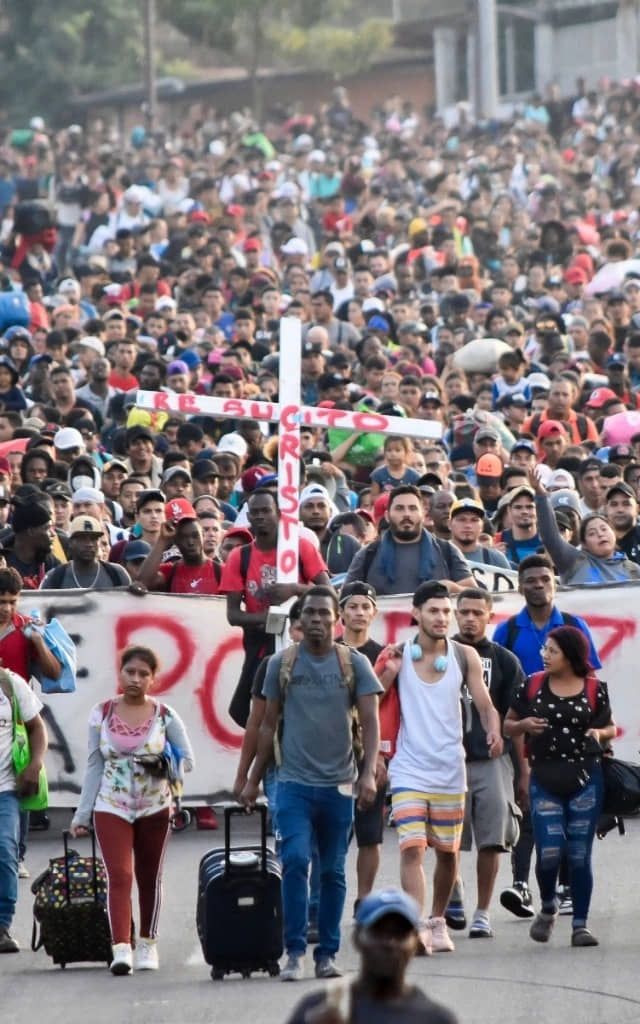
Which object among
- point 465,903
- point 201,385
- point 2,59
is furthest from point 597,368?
point 2,59

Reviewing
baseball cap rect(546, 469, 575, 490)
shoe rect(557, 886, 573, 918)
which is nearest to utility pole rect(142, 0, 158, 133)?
baseball cap rect(546, 469, 575, 490)

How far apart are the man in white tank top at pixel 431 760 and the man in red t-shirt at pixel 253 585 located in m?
1.86

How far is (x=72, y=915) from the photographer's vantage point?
1087 centimetres

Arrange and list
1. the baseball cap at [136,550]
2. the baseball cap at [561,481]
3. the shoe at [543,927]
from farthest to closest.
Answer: the baseball cap at [561,481] → the baseball cap at [136,550] → the shoe at [543,927]

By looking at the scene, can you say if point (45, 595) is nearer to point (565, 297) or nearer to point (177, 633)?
point (177, 633)

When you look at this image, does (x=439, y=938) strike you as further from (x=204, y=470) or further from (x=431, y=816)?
(x=204, y=470)

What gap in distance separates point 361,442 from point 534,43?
3260 cm

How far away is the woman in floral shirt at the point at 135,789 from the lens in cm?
1084

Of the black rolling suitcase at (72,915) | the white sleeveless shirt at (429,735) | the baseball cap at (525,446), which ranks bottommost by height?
the black rolling suitcase at (72,915)

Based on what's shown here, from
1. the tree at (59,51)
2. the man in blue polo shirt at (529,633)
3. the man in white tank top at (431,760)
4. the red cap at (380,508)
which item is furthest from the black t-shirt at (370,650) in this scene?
the tree at (59,51)

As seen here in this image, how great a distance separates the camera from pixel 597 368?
2212 centimetres

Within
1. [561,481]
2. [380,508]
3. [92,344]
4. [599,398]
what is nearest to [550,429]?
[561,481]

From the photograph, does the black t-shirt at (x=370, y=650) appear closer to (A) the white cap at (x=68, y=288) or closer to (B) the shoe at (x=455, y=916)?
(B) the shoe at (x=455, y=916)

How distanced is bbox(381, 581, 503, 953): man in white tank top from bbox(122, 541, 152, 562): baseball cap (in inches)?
154
